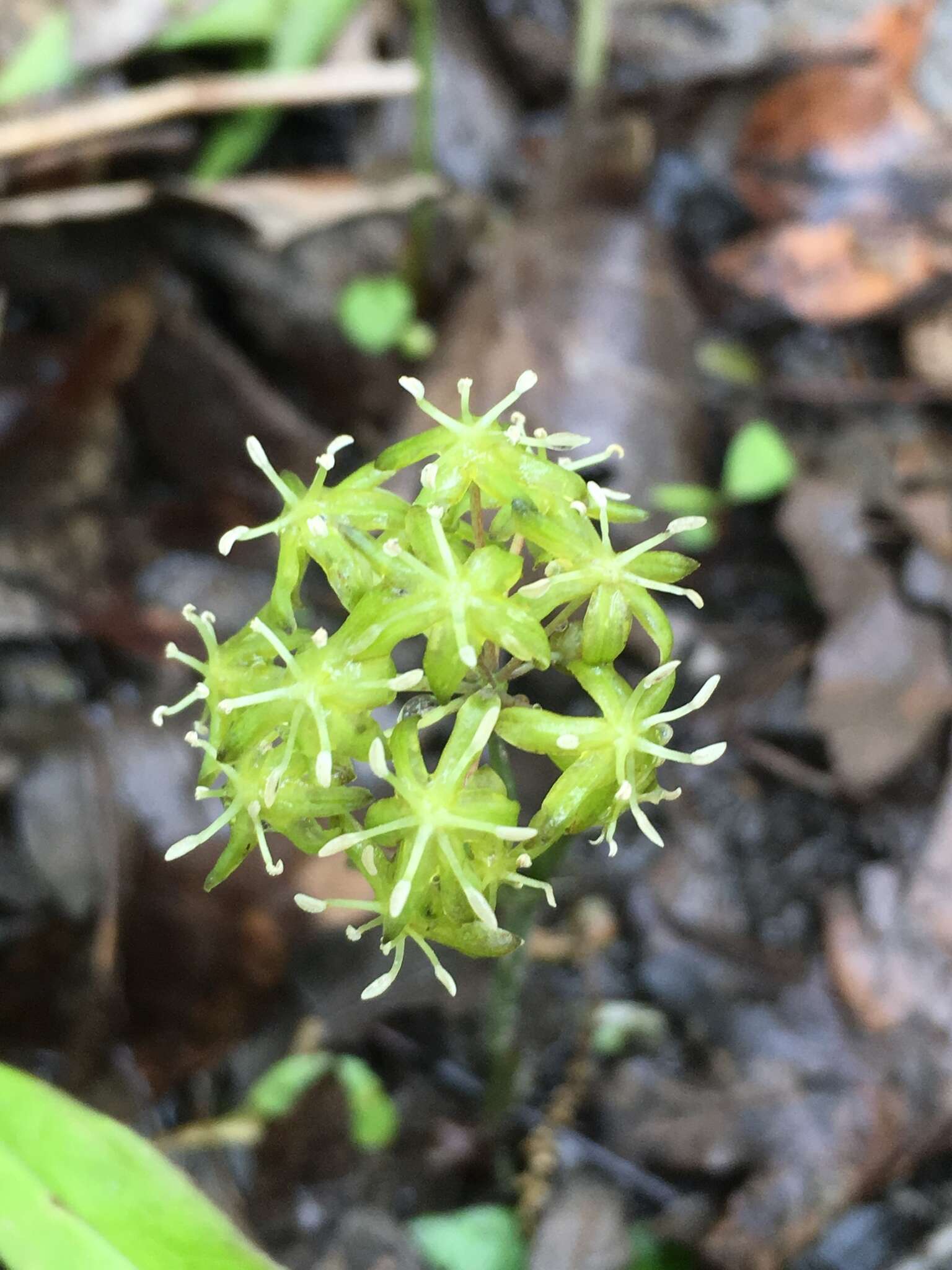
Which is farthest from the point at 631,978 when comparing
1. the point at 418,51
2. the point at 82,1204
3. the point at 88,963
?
the point at 418,51

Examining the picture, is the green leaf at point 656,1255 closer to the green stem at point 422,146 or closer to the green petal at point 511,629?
the green petal at point 511,629

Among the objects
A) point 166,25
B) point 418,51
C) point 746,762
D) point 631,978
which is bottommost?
point 631,978

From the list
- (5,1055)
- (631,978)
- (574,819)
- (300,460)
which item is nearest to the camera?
(574,819)

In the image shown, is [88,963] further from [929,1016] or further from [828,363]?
[828,363]

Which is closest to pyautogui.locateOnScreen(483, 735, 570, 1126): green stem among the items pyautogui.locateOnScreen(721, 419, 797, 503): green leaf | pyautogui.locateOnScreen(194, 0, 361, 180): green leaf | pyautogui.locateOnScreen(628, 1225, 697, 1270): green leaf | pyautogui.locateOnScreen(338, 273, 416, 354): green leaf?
pyautogui.locateOnScreen(628, 1225, 697, 1270): green leaf

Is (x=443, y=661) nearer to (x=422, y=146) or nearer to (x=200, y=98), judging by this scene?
(x=422, y=146)

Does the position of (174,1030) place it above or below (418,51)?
below

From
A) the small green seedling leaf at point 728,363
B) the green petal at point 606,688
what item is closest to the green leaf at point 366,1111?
→ the green petal at point 606,688
